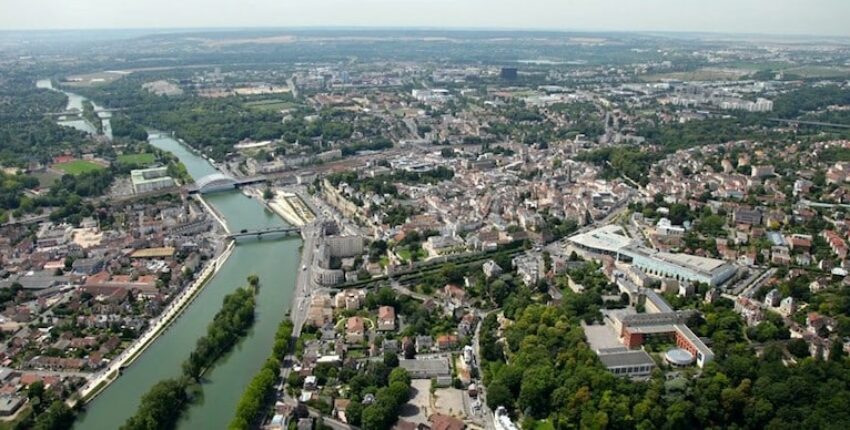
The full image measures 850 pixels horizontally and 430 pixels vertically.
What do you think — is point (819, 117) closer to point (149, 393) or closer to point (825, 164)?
point (825, 164)

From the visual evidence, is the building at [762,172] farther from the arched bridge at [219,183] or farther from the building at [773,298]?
the arched bridge at [219,183]

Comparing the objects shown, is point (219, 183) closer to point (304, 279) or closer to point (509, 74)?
point (304, 279)

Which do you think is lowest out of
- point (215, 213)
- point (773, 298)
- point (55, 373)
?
point (55, 373)

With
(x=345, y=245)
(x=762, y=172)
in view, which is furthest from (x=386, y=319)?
(x=762, y=172)

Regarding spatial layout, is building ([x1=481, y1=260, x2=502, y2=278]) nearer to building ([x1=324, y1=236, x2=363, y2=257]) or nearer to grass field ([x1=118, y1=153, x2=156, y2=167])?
building ([x1=324, y1=236, x2=363, y2=257])

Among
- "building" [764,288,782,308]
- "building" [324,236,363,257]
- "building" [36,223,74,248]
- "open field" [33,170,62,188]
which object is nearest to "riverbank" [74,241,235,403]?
"building" [324,236,363,257]

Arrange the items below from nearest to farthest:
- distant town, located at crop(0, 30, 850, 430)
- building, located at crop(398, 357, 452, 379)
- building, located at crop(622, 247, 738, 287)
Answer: distant town, located at crop(0, 30, 850, 430) → building, located at crop(398, 357, 452, 379) → building, located at crop(622, 247, 738, 287)

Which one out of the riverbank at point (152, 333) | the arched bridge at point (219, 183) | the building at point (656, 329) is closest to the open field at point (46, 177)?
the arched bridge at point (219, 183)
